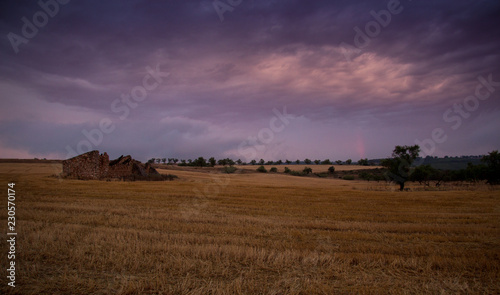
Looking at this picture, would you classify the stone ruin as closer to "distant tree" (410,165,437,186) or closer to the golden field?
the golden field

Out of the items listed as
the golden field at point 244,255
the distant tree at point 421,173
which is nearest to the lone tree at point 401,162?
the distant tree at point 421,173

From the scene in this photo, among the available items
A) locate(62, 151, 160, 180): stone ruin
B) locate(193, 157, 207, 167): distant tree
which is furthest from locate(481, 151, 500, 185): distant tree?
locate(193, 157, 207, 167): distant tree

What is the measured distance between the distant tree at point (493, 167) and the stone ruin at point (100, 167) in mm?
51970

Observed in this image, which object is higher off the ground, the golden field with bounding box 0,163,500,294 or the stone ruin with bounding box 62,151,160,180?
the stone ruin with bounding box 62,151,160,180

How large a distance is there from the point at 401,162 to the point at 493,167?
15.2 metres

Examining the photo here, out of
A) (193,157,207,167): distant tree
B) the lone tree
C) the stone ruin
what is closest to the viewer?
the stone ruin

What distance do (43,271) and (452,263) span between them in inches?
399

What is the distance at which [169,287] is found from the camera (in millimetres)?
5098

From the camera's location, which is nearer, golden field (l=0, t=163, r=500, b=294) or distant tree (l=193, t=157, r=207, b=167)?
golden field (l=0, t=163, r=500, b=294)

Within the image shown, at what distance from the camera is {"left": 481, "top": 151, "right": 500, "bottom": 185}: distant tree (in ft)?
126

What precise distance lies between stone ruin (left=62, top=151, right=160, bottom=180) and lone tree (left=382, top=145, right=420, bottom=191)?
36.3 metres

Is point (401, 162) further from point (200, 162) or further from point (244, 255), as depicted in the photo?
point (200, 162)

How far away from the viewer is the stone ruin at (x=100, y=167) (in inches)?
1156

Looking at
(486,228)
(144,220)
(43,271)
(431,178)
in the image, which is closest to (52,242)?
(43,271)
